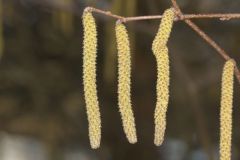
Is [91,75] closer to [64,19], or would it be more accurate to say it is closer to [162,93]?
[162,93]

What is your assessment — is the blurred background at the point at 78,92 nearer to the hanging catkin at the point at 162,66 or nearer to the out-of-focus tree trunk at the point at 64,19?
the out-of-focus tree trunk at the point at 64,19

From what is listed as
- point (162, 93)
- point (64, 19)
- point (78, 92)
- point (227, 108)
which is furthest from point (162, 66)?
point (78, 92)

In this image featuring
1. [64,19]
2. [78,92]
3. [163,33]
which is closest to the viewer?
[163,33]

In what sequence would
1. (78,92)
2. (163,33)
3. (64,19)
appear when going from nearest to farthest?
(163,33)
(64,19)
(78,92)

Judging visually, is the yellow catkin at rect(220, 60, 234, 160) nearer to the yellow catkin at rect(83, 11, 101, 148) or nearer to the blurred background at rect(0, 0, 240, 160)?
the yellow catkin at rect(83, 11, 101, 148)

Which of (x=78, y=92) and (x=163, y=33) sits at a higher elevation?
(x=78, y=92)

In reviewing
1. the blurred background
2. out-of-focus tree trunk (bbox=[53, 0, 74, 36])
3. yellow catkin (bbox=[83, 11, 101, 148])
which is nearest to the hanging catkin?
yellow catkin (bbox=[83, 11, 101, 148])
